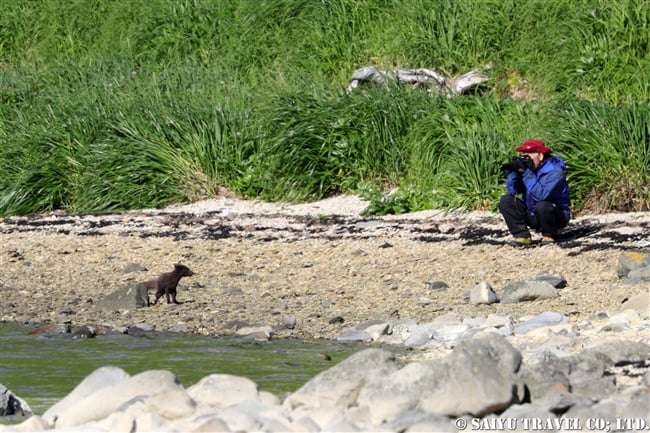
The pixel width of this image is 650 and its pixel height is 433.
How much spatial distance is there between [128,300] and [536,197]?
3589 millimetres

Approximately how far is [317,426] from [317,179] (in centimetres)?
894

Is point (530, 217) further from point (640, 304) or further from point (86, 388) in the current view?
point (86, 388)

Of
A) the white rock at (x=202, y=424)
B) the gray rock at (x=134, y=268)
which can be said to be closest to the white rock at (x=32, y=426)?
the white rock at (x=202, y=424)

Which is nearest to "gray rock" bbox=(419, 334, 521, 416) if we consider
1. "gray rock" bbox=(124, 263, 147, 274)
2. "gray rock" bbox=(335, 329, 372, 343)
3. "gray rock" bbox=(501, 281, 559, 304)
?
"gray rock" bbox=(335, 329, 372, 343)

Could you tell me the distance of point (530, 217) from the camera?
35.4ft

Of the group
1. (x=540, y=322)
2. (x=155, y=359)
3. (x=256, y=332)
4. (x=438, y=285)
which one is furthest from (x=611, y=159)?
(x=155, y=359)

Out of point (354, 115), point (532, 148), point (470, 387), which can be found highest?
point (354, 115)

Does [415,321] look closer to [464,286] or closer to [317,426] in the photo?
[464,286]

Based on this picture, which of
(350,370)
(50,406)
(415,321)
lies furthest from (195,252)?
(350,370)

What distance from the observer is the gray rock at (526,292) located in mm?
8992

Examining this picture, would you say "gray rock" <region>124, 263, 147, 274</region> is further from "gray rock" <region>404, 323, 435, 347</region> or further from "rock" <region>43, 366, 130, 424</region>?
"rock" <region>43, 366, 130, 424</region>

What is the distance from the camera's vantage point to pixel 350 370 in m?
5.94

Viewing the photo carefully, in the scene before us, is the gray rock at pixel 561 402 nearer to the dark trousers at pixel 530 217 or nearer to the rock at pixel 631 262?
the rock at pixel 631 262

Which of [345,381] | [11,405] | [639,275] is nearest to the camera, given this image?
[345,381]
